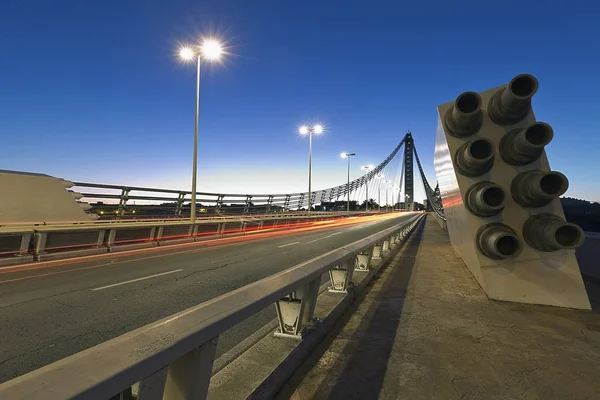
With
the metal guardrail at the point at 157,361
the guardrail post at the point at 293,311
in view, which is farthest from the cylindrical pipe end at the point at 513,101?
the metal guardrail at the point at 157,361

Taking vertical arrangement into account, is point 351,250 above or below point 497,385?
above

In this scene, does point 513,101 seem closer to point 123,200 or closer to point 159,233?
point 159,233

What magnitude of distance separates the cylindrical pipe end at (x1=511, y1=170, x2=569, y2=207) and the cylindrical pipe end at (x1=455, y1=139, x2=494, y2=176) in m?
0.62

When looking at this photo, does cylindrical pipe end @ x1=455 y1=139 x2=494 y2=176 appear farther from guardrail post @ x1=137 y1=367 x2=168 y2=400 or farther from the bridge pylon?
guardrail post @ x1=137 y1=367 x2=168 y2=400

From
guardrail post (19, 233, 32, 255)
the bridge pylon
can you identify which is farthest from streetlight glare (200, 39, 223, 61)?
the bridge pylon

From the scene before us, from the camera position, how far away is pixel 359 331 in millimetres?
4422

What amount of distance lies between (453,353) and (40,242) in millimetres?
11898

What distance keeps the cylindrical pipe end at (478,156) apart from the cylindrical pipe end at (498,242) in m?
1.06

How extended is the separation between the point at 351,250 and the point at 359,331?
54.8 inches

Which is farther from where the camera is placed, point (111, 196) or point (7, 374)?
point (111, 196)

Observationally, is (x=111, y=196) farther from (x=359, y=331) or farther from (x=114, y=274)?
(x=359, y=331)

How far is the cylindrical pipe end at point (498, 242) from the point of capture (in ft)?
19.0

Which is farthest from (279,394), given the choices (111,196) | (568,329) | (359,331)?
(111,196)

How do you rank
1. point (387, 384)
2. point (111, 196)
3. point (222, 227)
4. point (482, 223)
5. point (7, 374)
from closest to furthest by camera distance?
point (387, 384) → point (7, 374) → point (482, 223) → point (111, 196) → point (222, 227)
